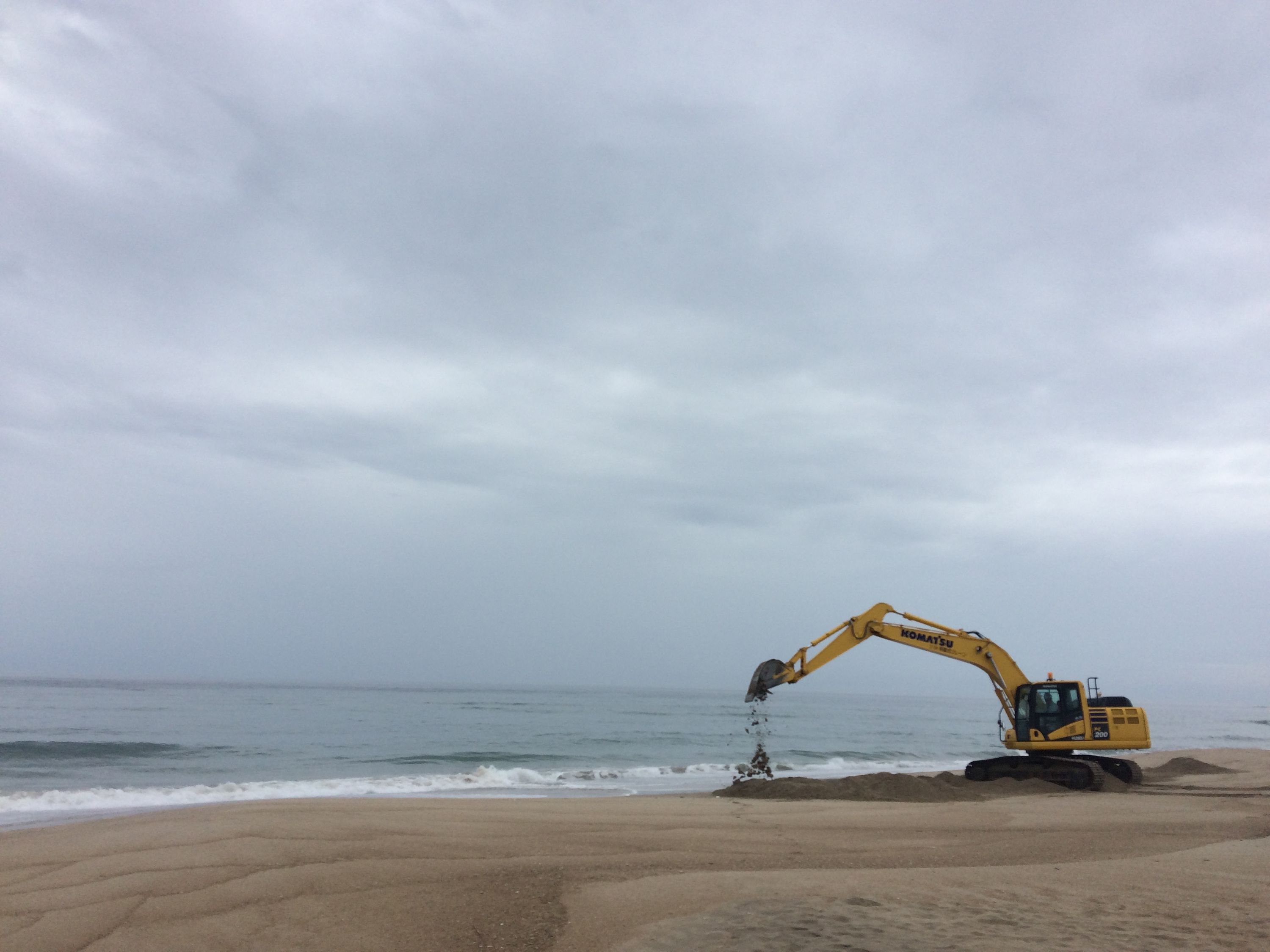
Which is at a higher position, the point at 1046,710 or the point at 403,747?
the point at 1046,710

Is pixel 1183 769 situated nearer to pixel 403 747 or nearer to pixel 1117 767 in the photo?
pixel 1117 767

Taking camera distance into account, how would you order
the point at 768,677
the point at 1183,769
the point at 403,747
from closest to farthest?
1. the point at 768,677
2. the point at 1183,769
3. the point at 403,747

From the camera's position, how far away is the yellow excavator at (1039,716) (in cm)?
1928

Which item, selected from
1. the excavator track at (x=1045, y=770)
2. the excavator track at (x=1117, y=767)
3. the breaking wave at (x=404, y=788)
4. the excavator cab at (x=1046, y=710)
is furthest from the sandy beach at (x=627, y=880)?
the excavator track at (x=1117, y=767)

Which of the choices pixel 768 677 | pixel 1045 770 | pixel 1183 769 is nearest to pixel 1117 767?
pixel 1045 770

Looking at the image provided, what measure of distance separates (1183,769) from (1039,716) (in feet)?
31.1

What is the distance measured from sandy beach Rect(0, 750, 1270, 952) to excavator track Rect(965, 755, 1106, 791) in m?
4.71

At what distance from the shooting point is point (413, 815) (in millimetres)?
12992

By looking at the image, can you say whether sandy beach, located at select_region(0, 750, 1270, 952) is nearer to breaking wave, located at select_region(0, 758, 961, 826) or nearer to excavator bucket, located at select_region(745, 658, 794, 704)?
excavator bucket, located at select_region(745, 658, 794, 704)

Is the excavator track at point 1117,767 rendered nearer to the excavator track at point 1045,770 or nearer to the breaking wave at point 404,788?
the excavator track at point 1045,770

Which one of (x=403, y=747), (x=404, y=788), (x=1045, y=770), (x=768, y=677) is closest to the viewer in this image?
(x=768, y=677)

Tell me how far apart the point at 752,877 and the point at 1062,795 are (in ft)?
44.6

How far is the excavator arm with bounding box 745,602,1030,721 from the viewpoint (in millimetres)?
17406

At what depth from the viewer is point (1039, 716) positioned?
20.3m
